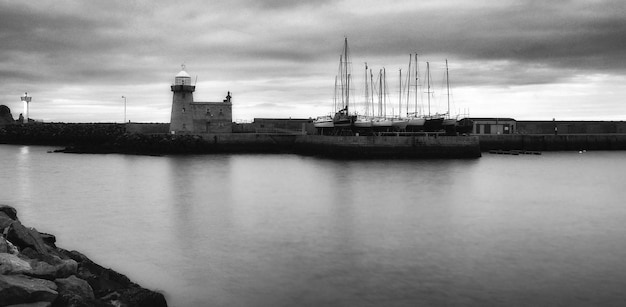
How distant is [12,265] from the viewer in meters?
6.56

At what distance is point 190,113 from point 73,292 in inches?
1582

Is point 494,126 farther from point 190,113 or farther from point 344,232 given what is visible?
point 344,232

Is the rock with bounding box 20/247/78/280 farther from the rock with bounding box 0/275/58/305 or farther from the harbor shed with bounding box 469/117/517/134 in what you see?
the harbor shed with bounding box 469/117/517/134

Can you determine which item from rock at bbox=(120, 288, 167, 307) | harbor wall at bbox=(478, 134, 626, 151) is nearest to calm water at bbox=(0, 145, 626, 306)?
rock at bbox=(120, 288, 167, 307)

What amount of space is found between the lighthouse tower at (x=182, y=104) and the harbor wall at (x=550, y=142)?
25189 mm

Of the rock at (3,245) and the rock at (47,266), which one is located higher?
the rock at (3,245)

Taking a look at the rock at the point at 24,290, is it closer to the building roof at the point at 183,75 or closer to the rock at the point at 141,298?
the rock at the point at 141,298

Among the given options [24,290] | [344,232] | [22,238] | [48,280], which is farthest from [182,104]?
[24,290]

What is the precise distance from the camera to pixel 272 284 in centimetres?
967

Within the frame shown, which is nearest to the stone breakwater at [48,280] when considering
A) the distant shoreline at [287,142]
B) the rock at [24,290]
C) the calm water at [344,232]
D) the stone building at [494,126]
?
the rock at [24,290]

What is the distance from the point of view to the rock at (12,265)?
644 centimetres

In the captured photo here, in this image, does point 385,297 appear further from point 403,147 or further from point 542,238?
point 403,147

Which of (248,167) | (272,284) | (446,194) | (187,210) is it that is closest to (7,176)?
(248,167)

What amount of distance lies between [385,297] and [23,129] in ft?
196
